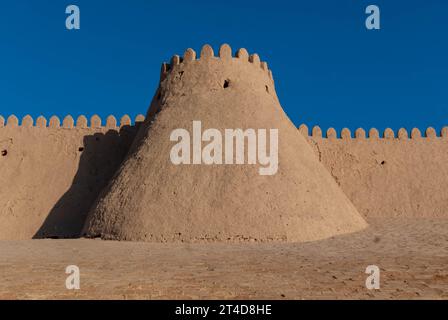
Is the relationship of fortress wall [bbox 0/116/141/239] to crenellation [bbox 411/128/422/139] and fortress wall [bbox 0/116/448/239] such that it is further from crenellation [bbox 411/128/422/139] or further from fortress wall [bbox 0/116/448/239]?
crenellation [bbox 411/128/422/139]

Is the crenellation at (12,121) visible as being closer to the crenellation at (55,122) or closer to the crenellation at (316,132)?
the crenellation at (55,122)

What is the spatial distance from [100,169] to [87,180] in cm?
65

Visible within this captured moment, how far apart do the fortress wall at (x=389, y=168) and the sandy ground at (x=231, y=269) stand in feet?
21.9

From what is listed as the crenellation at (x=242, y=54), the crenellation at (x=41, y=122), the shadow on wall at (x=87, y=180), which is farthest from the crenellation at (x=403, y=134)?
the crenellation at (x=41, y=122)

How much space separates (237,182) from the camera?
1172 centimetres

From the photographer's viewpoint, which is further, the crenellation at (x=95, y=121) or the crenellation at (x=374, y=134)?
the crenellation at (x=374, y=134)

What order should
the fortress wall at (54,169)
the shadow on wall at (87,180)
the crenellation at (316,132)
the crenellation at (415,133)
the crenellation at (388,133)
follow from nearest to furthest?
the shadow on wall at (87,180)
the fortress wall at (54,169)
the crenellation at (316,132)
the crenellation at (388,133)
the crenellation at (415,133)

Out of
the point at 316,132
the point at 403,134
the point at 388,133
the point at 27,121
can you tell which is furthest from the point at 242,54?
the point at 27,121

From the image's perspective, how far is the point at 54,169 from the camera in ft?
54.3

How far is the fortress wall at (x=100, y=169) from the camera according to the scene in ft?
51.2

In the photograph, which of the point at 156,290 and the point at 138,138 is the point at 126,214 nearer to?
the point at 138,138

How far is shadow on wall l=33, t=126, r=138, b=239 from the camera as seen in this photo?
49.6ft

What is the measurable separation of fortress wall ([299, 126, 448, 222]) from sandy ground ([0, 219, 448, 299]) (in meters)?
6.66

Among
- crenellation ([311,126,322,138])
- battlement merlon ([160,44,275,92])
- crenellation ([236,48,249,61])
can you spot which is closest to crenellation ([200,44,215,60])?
battlement merlon ([160,44,275,92])
